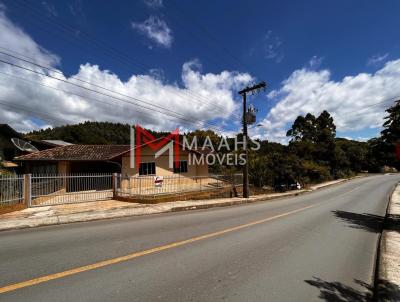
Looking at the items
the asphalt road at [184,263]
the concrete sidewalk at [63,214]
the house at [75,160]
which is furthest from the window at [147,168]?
the asphalt road at [184,263]

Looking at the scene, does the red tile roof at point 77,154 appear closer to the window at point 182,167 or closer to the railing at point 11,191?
the window at point 182,167

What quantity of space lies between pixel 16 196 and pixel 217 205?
1014 cm

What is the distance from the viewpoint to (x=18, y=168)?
2844 centimetres

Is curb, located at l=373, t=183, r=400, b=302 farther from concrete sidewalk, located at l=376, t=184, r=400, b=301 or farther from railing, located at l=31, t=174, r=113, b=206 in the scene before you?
railing, located at l=31, t=174, r=113, b=206

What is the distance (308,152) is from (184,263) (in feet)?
158

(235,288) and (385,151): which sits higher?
(385,151)

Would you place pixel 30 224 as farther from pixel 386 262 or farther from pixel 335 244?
pixel 386 262

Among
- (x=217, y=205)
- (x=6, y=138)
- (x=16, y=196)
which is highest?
(x=6, y=138)

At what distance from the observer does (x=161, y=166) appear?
2456 centimetres

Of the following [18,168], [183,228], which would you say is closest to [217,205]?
[183,228]

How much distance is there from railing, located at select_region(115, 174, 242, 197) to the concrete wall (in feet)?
8.79

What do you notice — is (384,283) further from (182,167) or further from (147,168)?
(182,167)

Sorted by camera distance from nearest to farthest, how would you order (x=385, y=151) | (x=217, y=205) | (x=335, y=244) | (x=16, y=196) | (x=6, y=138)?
(x=335, y=244) < (x=385, y=151) < (x=16, y=196) < (x=217, y=205) < (x=6, y=138)

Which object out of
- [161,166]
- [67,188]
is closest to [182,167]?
[161,166]
